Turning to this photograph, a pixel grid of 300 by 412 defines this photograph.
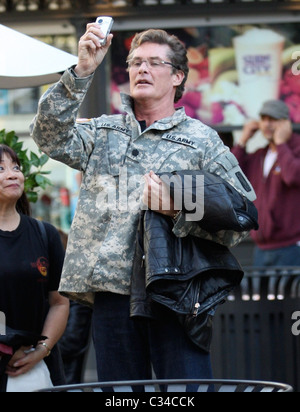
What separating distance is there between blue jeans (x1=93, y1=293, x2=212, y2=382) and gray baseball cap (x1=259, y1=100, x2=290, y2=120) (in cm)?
390

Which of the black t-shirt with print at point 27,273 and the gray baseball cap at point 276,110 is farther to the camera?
the gray baseball cap at point 276,110

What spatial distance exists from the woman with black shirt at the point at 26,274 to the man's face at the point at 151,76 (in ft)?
2.90

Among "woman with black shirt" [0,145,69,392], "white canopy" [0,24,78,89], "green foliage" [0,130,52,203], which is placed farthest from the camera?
"green foliage" [0,130,52,203]

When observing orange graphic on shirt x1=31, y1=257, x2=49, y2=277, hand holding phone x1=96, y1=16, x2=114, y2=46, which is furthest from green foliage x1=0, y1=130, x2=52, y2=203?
hand holding phone x1=96, y1=16, x2=114, y2=46

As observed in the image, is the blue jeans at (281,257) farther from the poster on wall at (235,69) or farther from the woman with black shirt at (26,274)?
the woman with black shirt at (26,274)

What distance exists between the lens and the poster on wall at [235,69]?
7.46 m

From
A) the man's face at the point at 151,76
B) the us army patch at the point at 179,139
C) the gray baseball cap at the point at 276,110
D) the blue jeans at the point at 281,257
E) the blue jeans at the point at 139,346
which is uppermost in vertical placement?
the gray baseball cap at the point at 276,110

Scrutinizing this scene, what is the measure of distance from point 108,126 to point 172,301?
822 mm

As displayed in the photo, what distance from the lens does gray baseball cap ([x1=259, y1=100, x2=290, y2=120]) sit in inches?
282

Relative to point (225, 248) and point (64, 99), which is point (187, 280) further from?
point (64, 99)

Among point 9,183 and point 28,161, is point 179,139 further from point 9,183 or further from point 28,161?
point 28,161

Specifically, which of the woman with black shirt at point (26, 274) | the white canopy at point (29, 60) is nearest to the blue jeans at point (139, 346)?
the woman with black shirt at point (26, 274)

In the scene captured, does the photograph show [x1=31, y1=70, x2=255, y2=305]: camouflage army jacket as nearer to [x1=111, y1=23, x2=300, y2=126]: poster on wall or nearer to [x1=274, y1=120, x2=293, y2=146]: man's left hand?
[x1=274, y1=120, x2=293, y2=146]: man's left hand

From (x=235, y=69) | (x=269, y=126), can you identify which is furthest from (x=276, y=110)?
(x=235, y=69)
